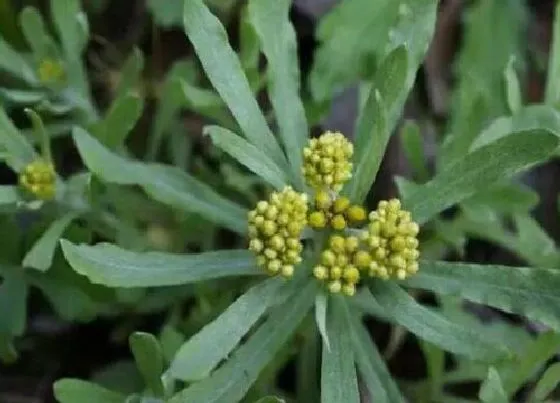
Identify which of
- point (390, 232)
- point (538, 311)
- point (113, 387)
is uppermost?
point (390, 232)

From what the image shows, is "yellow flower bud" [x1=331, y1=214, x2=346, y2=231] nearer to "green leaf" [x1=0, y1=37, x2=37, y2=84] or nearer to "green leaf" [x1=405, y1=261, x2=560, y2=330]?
"green leaf" [x1=405, y1=261, x2=560, y2=330]

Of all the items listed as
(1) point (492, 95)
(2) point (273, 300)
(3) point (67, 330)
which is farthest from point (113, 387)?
(1) point (492, 95)

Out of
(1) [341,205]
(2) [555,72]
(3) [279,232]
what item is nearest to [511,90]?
(2) [555,72]

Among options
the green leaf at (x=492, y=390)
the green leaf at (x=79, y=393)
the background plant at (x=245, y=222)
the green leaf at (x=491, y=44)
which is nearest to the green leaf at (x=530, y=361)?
the background plant at (x=245, y=222)

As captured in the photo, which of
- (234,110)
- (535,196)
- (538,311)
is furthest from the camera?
(535,196)

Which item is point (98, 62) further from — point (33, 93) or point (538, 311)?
point (538, 311)

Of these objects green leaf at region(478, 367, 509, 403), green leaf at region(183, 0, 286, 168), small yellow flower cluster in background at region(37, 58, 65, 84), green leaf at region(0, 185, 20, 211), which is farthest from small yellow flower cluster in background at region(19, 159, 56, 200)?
green leaf at region(478, 367, 509, 403)
